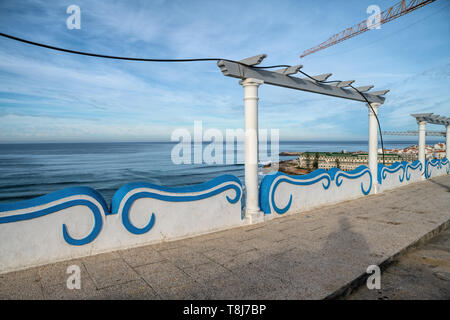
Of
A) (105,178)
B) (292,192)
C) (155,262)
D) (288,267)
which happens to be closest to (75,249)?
(155,262)

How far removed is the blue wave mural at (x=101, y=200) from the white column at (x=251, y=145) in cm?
56

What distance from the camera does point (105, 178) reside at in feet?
96.3

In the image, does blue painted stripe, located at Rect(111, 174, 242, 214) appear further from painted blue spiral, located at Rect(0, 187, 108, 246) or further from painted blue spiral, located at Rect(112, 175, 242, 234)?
painted blue spiral, located at Rect(0, 187, 108, 246)

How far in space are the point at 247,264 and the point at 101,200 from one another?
7.36 ft

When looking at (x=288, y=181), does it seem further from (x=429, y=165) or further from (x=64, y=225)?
(x=429, y=165)

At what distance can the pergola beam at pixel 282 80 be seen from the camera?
5.04 meters

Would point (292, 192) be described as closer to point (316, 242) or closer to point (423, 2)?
point (316, 242)

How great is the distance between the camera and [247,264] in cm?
350

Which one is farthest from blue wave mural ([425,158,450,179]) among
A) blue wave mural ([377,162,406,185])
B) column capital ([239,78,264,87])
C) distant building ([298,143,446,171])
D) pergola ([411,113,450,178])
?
column capital ([239,78,264,87])

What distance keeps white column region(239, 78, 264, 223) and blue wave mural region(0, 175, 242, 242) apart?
564 millimetres

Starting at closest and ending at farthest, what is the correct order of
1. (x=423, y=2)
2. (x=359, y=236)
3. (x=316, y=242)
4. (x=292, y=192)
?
(x=316, y=242) → (x=359, y=236) → (x=292, y=192) → (x=423, y=2)

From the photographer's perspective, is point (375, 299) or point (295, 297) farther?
point (375, 299)

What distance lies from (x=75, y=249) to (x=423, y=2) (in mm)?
50595

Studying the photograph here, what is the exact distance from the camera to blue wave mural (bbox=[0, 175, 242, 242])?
3.28 m
